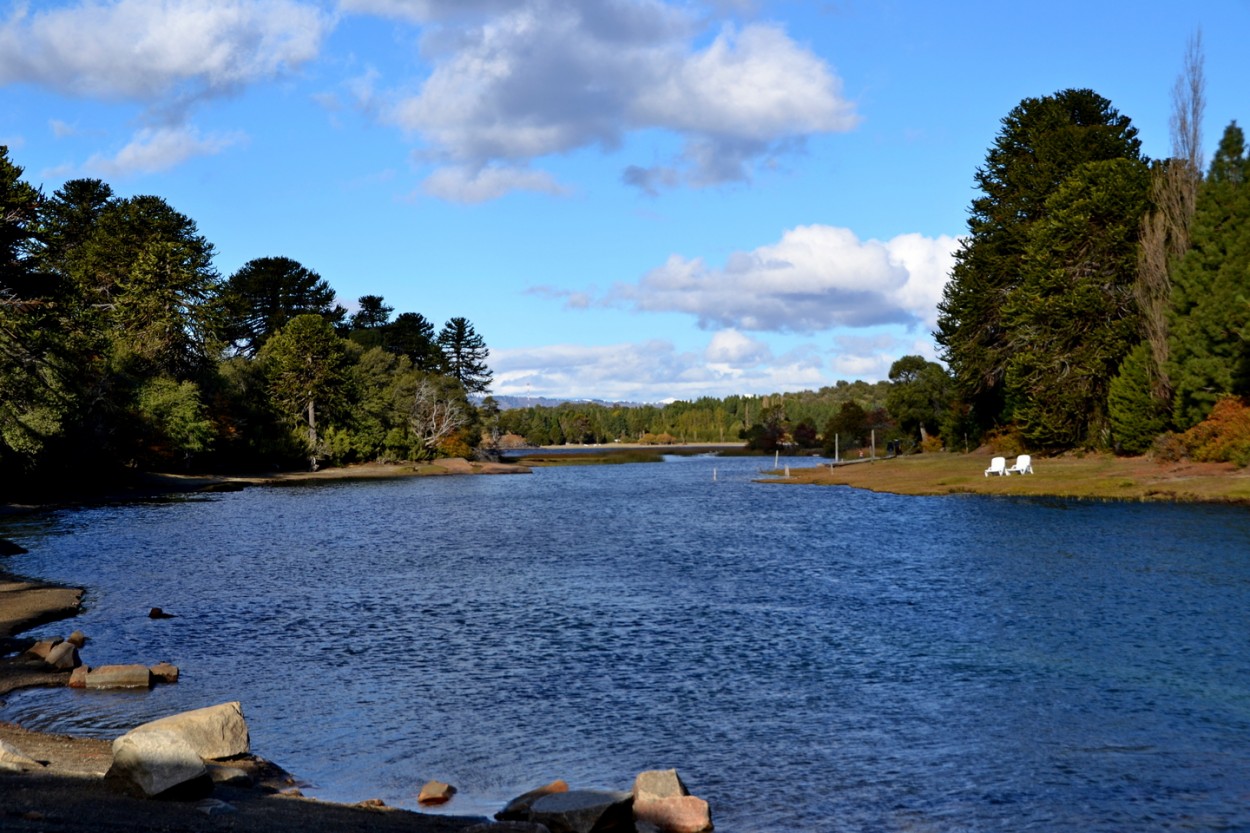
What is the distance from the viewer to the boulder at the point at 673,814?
14.8m

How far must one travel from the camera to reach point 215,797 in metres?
14.7

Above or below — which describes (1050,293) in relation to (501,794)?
above

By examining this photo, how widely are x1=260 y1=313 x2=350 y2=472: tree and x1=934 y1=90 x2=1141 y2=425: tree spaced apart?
7257 cm

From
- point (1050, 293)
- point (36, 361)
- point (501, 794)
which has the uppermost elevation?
point (1050, 293)

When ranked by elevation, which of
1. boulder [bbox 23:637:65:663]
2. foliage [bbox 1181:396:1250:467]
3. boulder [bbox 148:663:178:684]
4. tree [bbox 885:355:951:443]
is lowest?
boulder [bbox 148:663:178:684]

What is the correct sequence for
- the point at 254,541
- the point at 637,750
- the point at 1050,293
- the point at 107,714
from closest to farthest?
the point at 637,750, the point at 107,714, the point at 254,541, the point at 1050,293

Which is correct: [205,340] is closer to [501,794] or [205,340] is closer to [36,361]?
[36,361]

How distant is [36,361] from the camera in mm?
67438

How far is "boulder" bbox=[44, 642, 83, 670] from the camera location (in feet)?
81.5

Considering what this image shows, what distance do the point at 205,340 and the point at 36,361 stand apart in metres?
43.8

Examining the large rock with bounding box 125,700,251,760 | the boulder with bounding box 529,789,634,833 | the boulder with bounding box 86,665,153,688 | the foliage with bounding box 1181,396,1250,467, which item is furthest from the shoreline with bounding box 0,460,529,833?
the foliage with bounding box 1181,396,1250,467

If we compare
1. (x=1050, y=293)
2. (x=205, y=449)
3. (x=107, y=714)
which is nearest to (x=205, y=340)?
(x=205, y=449)

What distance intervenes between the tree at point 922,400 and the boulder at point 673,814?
121 m

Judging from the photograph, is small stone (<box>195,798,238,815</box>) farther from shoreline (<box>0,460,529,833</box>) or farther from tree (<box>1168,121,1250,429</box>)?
tree (<box>1168,121,1250,429</box>)
